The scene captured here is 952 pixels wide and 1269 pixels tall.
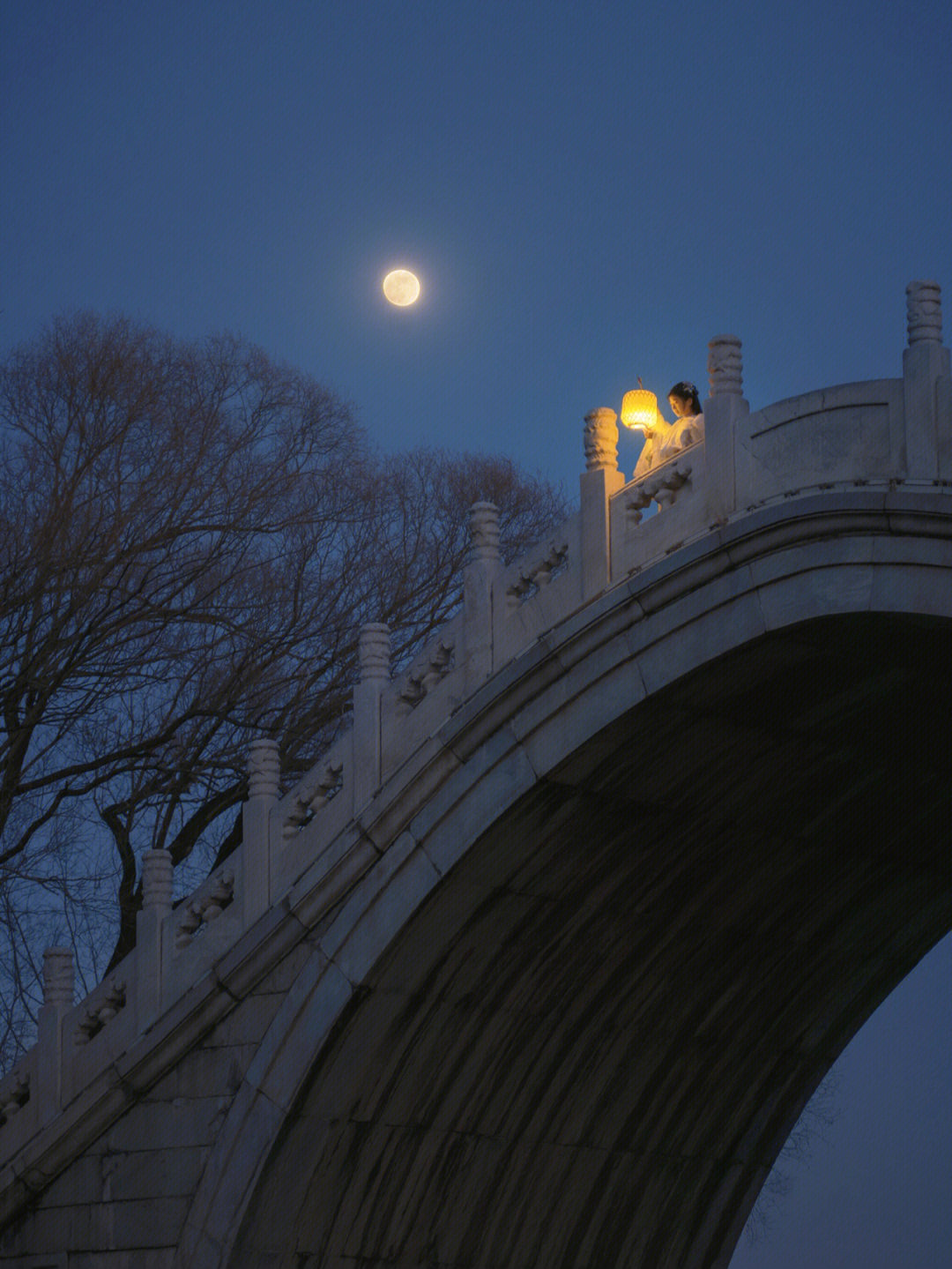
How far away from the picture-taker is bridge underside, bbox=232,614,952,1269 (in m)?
15.0

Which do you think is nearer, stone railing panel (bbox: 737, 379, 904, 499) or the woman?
stone railing panel (bbox: 737, 379, 904, 499)

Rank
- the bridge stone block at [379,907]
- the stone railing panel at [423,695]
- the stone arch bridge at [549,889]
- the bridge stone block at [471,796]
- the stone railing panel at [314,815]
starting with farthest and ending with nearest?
1. the stone railing panel at [314,815]
2. the stone railing panel at [423,695]
3. the bridge stone block at [379,907]
4. the bridge stone block at [471,796]
5. the stone arch bridge at [549,889]

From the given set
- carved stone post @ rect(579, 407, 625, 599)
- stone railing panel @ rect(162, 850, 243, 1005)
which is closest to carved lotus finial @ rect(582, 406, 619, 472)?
carved stone post @ rect(579, 407, 625, 599)

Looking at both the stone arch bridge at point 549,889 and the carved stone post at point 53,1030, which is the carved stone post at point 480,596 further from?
the carved stone post at point 53,1030

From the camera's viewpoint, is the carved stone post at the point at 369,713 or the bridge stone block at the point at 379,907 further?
the carved stone post at the point at 369,713

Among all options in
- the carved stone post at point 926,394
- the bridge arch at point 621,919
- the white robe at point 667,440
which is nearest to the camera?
the carved stone post at point 926,394

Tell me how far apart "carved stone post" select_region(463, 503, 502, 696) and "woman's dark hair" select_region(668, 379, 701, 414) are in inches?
66.0

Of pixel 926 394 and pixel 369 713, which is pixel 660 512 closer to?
pixel 926 394

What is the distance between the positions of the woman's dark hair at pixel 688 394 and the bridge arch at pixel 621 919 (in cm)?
140

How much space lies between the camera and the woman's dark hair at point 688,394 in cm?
1484

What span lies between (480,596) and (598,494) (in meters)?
1.24

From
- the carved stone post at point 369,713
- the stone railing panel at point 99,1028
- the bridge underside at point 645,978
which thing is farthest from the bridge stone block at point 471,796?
the stone railing panel at point 99,1028

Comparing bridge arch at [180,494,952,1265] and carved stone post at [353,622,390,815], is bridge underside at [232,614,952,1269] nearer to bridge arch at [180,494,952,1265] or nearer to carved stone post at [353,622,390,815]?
bridge arch at [180,494,952,1265]

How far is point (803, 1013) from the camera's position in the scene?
1872cm
